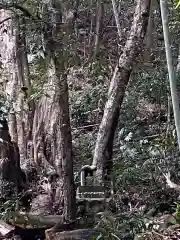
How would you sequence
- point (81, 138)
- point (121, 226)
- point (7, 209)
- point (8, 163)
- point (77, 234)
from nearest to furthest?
point (121, 226)
point (77, 234)
point (7, 209)
point (8, 163)
point (81, 138)

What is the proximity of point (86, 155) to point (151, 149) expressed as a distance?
155cm

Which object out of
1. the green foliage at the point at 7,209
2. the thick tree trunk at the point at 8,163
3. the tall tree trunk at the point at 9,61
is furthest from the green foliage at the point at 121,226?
the tall tree trunk at the point at 9,61

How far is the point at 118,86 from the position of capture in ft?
17.7

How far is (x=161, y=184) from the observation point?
486cm

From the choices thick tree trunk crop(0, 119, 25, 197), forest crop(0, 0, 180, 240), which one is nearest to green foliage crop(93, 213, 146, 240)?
forest crop(0, 0, 180, 240)

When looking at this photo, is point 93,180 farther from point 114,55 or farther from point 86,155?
point 114,55

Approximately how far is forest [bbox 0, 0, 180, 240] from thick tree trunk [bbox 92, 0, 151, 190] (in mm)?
13

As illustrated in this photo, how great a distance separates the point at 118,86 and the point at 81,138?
2598 millimetres

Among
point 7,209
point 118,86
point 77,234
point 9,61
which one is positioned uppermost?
point 9,61

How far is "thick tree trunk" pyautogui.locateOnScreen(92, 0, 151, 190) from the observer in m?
5.27

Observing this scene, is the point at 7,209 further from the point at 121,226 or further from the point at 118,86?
the point at 118,86

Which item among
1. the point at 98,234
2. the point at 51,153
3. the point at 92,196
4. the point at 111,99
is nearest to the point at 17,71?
the point at 51,153

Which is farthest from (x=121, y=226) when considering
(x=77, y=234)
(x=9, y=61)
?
(x=9, y=61)

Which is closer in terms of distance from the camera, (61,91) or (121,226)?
(121,226)
